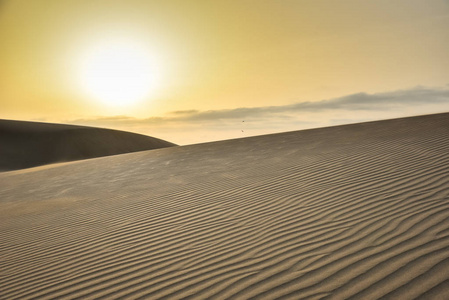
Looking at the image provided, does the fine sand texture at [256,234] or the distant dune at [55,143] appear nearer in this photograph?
the fine sand texture at [256,234]

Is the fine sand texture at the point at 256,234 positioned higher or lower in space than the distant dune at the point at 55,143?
lower

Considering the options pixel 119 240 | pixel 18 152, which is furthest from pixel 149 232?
pixel 18 152

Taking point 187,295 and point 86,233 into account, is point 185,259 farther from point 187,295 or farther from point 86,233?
point 86,233

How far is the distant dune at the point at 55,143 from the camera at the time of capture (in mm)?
37188

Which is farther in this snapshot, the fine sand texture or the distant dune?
the distant dune

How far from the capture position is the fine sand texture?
330cm

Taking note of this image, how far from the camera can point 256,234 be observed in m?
4.64

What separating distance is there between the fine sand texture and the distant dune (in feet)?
96.0

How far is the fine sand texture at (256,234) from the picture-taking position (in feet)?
10.8

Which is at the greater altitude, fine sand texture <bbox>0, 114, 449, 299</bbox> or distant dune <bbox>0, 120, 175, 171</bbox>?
distant dune <bbox>0, 120, 175, 171</bbox>

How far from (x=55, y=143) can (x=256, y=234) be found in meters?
41.2

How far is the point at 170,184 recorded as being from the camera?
30.0 ft

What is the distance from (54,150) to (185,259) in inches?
1564

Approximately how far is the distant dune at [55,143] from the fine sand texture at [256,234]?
29272 mm
